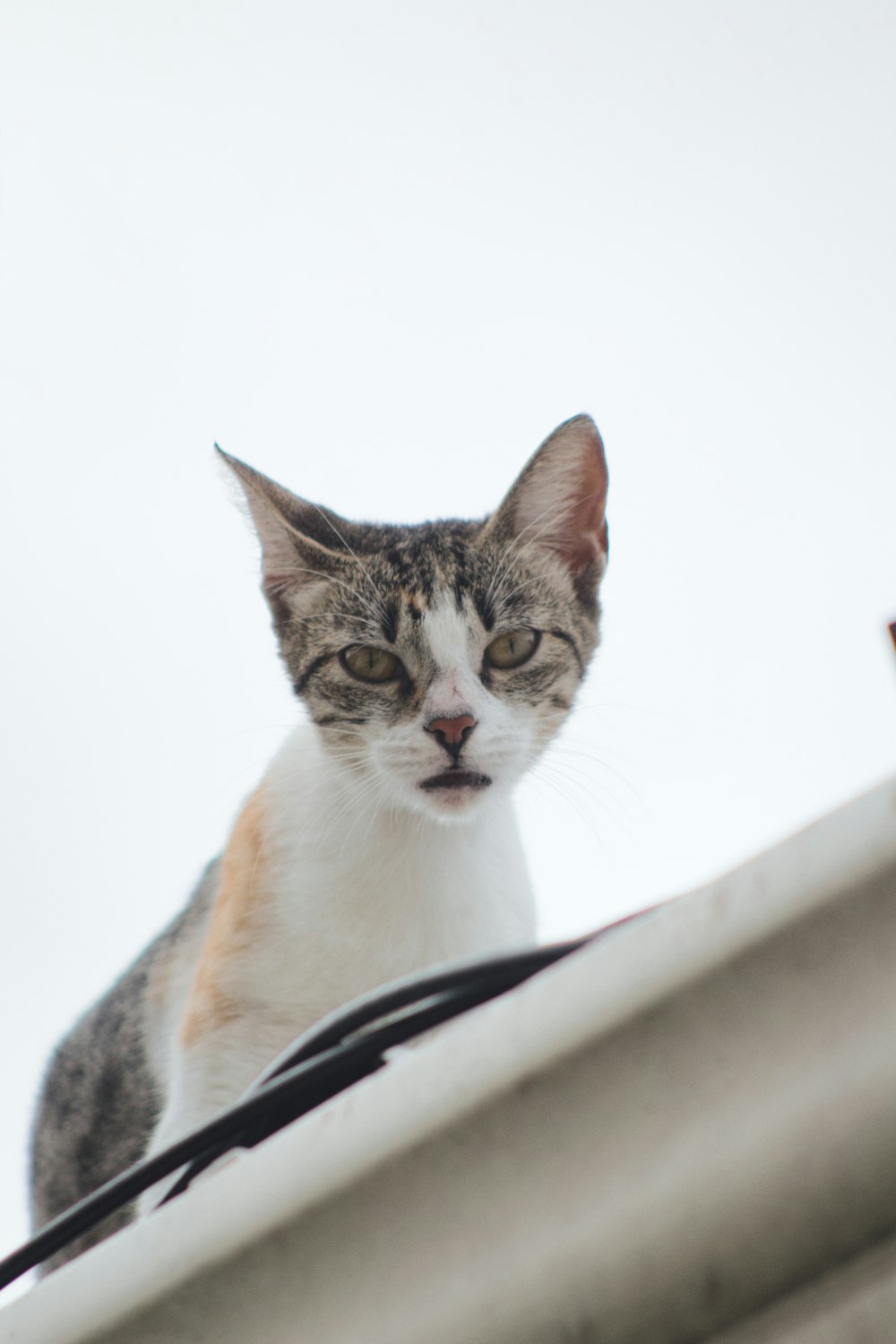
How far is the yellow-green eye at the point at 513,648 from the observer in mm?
1501

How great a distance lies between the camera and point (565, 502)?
1.61 m

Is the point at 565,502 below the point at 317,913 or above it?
above

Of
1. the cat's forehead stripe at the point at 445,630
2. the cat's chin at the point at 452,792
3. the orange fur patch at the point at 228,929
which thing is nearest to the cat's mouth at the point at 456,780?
the cat's chin at the point at 452,792

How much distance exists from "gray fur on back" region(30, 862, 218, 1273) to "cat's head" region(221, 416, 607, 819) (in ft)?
1.72

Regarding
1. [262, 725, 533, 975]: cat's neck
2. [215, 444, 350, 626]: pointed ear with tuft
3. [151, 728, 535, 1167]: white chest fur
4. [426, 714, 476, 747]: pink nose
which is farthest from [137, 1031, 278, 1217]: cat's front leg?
[215, 444, 350, 626]: pointed ear with tuft

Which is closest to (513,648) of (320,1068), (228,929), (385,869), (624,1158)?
(385,869)

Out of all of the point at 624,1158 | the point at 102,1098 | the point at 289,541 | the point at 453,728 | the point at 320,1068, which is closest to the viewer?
the point at 624,1158

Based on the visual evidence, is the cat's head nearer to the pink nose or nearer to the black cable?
the pink nose

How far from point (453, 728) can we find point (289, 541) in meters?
0.46

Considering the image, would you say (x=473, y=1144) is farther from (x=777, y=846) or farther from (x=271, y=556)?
(x=271, y=556)

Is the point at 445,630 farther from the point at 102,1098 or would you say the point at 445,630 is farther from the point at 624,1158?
the point at 624,1158

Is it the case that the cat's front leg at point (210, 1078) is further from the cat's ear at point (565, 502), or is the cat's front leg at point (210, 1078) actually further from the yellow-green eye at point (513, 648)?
the cat's ear at point (565, 502)

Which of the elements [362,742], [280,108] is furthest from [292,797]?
[280,108]

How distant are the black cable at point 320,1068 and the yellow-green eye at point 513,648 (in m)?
0.96
